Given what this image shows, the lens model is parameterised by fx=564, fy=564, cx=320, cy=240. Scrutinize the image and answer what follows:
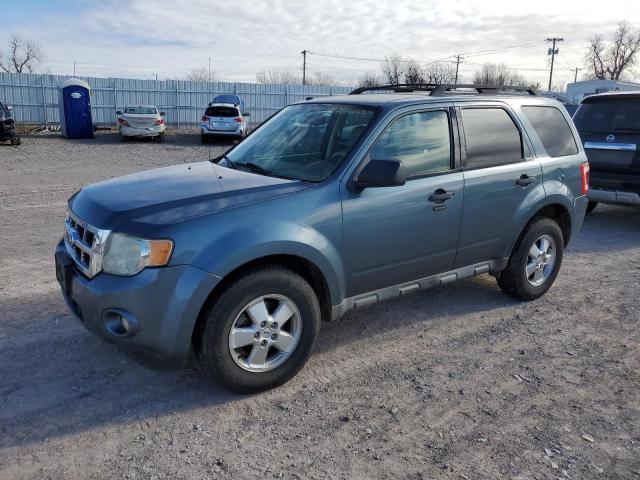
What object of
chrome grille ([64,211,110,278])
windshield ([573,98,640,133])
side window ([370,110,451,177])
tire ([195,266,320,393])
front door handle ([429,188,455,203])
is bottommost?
tire ([195,266,320,393])

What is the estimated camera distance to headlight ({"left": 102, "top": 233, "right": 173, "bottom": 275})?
10.2ft

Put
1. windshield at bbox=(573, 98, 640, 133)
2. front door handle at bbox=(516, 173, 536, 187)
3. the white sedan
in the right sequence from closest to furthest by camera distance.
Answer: front door handle at bbox=(516, 173, 536, 187) < windshield at bbox=(573, 98, 640, 133) < the white sedan

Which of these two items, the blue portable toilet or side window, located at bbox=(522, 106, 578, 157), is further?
the blue portable toilet

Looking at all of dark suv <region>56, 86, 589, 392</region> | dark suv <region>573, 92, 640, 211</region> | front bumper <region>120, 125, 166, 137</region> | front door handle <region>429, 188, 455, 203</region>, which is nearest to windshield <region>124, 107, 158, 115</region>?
front bumper <region>120, 125, 166, 137</region>

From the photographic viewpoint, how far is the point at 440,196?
165 inches

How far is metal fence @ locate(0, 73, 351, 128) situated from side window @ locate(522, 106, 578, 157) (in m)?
21.7

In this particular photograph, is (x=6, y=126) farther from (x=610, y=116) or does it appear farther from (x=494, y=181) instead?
(x=494, y=181)

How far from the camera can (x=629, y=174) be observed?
800 centimetres

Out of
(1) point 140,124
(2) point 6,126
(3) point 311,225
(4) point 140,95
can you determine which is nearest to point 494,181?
(3) point 311,225

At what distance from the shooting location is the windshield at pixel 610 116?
8227mm

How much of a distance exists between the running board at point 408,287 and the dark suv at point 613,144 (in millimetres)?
4174

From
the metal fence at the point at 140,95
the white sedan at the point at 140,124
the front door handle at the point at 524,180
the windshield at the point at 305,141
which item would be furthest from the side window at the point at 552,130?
the metal fence at the point at 140,95

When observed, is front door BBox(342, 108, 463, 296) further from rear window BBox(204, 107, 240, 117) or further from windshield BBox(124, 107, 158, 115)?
A: windshield BBox(124, 107, 158, 115)

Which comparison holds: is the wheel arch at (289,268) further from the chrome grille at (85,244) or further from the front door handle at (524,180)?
the front door handle at (524,180)
